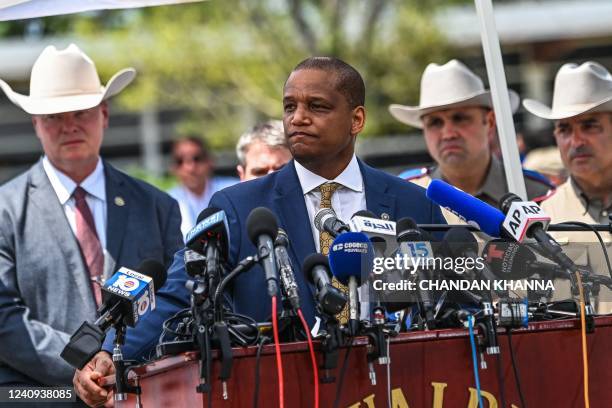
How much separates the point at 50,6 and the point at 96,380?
8.40ft

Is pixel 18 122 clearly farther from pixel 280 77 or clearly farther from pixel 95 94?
pixel 95 94

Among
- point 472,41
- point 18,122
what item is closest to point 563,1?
point 472,41

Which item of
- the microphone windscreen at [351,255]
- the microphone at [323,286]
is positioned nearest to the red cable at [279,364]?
the microphone at [323,286]

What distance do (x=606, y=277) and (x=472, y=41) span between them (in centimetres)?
1799

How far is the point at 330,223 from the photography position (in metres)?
5.50

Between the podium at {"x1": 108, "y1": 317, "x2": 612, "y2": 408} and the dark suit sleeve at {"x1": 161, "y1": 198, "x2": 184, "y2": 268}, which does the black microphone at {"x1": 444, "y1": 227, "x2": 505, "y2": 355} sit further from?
the dark suit sleeve at {"x1": 161, "y1": 198, "x2": 184, "y2": 268}

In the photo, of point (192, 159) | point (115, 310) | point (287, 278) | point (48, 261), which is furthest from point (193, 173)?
point (287, 278)

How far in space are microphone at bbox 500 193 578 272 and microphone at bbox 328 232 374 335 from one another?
0.60 meters

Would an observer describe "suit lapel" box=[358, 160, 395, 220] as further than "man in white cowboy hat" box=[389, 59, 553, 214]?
No

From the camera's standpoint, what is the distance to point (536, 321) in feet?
18.0

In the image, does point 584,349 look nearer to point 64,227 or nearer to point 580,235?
point 580,235

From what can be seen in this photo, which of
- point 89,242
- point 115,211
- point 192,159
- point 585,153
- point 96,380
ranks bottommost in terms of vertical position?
point 96,380

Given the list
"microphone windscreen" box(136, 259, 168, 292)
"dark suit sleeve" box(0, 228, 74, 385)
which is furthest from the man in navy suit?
"dark suit sleeve" box(0, 228, 74, 385)

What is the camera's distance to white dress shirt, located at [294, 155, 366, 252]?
647cm
